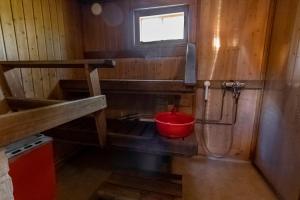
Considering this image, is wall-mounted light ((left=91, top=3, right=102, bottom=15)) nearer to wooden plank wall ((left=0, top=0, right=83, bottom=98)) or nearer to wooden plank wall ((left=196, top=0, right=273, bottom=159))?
wooden plank wall ((left=0, top=0, right=83, bottom=98))

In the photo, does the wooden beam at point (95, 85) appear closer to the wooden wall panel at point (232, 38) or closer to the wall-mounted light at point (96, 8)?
the wooden wall panel at point (232, 38)

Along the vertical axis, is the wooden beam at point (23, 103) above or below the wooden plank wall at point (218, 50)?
below

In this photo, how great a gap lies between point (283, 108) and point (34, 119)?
1.95 meters

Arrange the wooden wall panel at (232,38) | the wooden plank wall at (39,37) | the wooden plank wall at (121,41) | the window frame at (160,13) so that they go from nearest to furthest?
the wooden plank wall at (39,37) < the wooden wall panel at (232,38) < the window frame at (160,13) < the wooden plank wall at (121,41)

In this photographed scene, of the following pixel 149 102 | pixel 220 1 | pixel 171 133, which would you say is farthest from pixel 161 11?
pixel 171 133

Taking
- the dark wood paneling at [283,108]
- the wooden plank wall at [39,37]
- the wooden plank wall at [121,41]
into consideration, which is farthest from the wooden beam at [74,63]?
the dark wood paneling at [283,108]

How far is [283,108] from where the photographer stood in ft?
5.40

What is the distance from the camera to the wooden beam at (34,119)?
0.61 meters

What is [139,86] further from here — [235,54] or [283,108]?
[283,108]

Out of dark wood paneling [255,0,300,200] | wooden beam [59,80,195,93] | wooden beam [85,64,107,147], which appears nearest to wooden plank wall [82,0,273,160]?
dark wood paneling [255,0,300,200]

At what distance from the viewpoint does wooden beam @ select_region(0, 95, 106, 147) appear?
61 centimetres

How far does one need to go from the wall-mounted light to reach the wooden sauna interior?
0.05ft

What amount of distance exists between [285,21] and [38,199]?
2620 mm

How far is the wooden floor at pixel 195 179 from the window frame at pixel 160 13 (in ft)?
5.02
